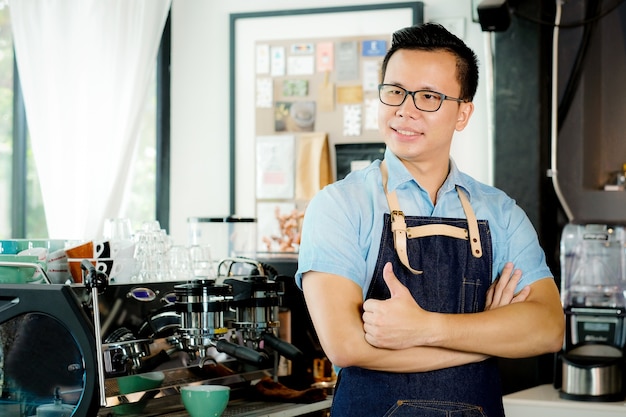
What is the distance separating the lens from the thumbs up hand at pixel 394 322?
1.75 metres

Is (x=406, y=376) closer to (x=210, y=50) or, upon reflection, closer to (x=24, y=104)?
(x=24, y=104)

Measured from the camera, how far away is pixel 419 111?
74.2 inches

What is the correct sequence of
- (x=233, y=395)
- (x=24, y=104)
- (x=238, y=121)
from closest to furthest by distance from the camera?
(x=233, y=395) → (x=24, y=104) → (x=238, y=121)

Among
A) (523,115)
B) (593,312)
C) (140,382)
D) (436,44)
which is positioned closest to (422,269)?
(436,44)

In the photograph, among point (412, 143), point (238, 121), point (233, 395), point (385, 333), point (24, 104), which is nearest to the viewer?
point (385, 333)

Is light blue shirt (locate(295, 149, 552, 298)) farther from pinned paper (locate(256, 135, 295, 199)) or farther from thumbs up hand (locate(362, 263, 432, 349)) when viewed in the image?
pinned paper (locate(256, 135, 295, 199))

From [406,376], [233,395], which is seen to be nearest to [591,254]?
[233,395]

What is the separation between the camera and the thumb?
5.86 feet

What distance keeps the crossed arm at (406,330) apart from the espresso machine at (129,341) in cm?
41

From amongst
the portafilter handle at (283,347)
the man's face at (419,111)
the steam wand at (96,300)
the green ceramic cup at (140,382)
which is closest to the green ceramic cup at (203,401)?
the green ceramic cup at (140,382)

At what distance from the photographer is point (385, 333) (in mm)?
1749

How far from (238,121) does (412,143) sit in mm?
2308

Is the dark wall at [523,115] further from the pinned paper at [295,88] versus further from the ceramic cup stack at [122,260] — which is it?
the ceramic cup stack at [122,260]

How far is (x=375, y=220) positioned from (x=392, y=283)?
0.17 metres
